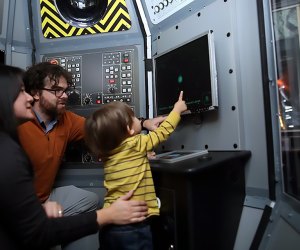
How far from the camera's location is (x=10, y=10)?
6.77 ft

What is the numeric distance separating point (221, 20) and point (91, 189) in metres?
1.29

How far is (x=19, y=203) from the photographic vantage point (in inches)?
31.4

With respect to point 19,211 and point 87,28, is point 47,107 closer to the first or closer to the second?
point 87,28

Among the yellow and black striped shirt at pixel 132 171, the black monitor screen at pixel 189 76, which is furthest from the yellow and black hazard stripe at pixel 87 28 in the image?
the yellow and black striped shirt at pixel 132 171

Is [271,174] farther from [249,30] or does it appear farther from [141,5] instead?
[141,5]

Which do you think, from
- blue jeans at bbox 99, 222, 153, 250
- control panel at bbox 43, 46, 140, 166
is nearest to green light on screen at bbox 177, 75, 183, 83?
control panel at bbox 43, 46, 140, 166

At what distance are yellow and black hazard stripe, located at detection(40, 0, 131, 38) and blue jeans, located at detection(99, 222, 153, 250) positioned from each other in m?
A: 1.44

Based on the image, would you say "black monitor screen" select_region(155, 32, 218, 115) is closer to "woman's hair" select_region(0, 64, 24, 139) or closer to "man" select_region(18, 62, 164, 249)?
"man" select_region(18, 62, 164, 249)

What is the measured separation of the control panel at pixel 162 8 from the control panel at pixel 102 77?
0.90ft

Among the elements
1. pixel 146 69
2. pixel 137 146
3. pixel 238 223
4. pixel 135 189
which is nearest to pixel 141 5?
pixel 146 69

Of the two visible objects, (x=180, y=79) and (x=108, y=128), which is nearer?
(x=108, y=128)

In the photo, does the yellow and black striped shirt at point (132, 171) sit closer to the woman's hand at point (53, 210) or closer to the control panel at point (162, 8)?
the woman's hand at point (53, 210)

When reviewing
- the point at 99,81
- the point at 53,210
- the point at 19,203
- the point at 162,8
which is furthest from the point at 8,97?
the point at 162,8

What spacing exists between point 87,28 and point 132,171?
137 cm
